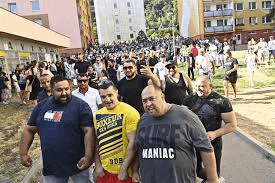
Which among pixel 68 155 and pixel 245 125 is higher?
pixel 68 155

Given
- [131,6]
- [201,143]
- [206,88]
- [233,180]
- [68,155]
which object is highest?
[131,6]

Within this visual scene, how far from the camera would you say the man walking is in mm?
3297

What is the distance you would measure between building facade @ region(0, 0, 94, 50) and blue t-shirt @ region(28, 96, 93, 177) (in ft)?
135

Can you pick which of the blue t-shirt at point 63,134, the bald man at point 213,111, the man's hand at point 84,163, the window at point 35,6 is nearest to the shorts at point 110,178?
the man's hand at point 84,163

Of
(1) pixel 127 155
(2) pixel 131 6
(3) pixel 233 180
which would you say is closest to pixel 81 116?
(1) pixel 127 155

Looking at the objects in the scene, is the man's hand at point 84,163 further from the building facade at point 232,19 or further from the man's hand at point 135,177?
the building facade at point 232,19

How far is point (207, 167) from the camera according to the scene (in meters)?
2.73

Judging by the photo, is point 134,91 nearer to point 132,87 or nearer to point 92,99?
Result: point 132,87

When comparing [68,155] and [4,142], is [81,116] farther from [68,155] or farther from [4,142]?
[4,142]

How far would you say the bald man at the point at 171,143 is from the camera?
2.59 m

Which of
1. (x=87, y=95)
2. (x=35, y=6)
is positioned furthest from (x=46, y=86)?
(x=35, y=6)

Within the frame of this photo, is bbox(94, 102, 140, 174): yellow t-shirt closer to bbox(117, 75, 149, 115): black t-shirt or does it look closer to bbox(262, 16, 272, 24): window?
bbox(117, 75, 149, 115): black t-shirt

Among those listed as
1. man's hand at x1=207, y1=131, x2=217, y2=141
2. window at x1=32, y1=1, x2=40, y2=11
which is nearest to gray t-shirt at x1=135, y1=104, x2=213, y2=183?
man's hand at x1=207, y1=131, x2=217, y2=141

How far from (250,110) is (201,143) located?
24.3 ft
